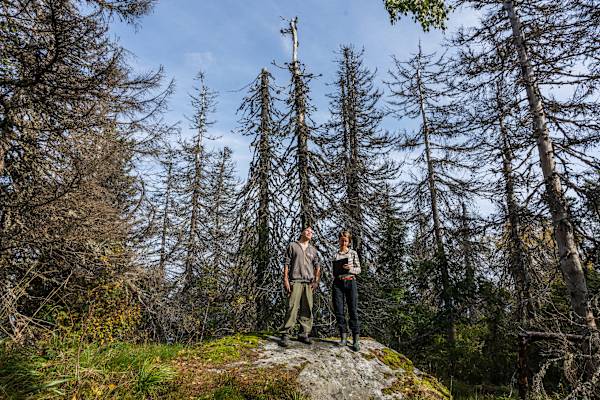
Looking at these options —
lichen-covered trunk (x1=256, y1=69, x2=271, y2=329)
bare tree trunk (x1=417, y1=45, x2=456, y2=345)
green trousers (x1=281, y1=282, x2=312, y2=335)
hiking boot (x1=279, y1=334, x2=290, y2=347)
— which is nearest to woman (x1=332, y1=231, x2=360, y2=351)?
green trousers (x1=281, y1=282, x2=312, y2=335)

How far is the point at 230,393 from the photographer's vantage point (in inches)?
161

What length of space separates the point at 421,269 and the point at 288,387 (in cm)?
1136

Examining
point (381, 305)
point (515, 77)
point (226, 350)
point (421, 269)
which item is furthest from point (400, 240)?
point (226, 350)

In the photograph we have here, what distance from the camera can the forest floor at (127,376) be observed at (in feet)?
11.9

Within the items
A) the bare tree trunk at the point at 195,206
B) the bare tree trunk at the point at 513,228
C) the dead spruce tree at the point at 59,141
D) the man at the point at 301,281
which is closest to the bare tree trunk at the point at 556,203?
the bare tree trunk at the point at 513,228

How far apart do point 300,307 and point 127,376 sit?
300cm

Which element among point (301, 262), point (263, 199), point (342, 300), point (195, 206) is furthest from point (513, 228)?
point (195, 206)

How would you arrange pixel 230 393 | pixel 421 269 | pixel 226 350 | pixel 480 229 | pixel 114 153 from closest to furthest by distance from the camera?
pixel 230 393
pixel 226 350
pixel 114 153
pixel 480 229
pixel 421 269

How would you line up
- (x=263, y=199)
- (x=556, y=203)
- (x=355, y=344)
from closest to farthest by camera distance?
(x=355, y=344), (x=556, y=203), (x=263, y=199)

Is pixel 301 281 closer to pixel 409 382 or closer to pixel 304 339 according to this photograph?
pixel 304 339

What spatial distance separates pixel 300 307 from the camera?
6.25 m

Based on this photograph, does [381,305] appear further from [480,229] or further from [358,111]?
[358,111]

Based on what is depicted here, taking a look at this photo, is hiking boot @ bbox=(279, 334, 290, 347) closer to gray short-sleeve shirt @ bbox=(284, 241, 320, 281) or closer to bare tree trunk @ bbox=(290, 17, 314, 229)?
gray short-sleeve shirt @ bbox=(284, 241, 320, 281)

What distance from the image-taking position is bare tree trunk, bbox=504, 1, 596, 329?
6.70 metres
